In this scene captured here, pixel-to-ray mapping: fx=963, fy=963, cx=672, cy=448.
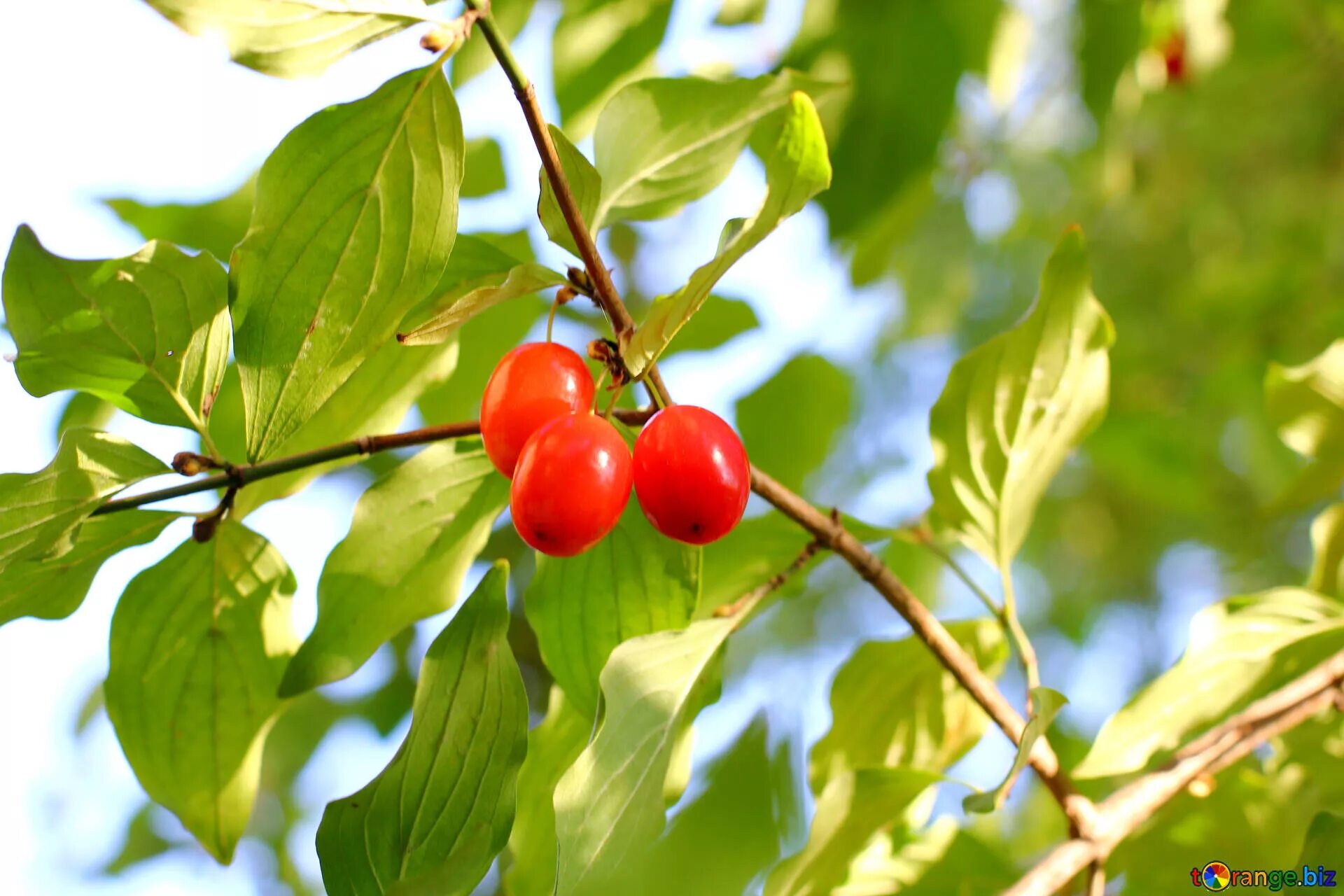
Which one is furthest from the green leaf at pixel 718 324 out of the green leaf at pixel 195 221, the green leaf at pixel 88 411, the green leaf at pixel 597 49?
the green leaf at pixel 88 411

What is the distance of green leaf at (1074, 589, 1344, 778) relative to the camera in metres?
0.73

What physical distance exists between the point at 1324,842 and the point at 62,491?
878mm

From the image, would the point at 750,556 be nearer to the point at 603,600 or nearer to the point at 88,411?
the point at 603,600

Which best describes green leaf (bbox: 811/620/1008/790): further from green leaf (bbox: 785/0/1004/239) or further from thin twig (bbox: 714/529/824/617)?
green leaf (bbox: 785/0/1004/239)

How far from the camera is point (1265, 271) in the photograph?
1.85 metres

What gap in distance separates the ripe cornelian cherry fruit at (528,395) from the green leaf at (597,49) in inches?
16.4

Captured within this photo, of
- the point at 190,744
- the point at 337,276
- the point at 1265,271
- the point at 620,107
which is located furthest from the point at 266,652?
the point at 1265,271

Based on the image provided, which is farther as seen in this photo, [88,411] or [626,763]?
[88,411]

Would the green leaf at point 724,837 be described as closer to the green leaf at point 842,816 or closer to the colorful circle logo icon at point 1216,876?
the green leaf at point 842,816

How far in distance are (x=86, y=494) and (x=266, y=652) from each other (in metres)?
0.20

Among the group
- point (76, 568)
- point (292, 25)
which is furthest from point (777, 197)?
point (76, 568)

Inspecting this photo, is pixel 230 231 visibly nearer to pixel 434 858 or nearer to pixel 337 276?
pixel 337 276

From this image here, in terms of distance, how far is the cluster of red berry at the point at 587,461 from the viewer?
503 millimetres

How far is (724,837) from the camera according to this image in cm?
53
